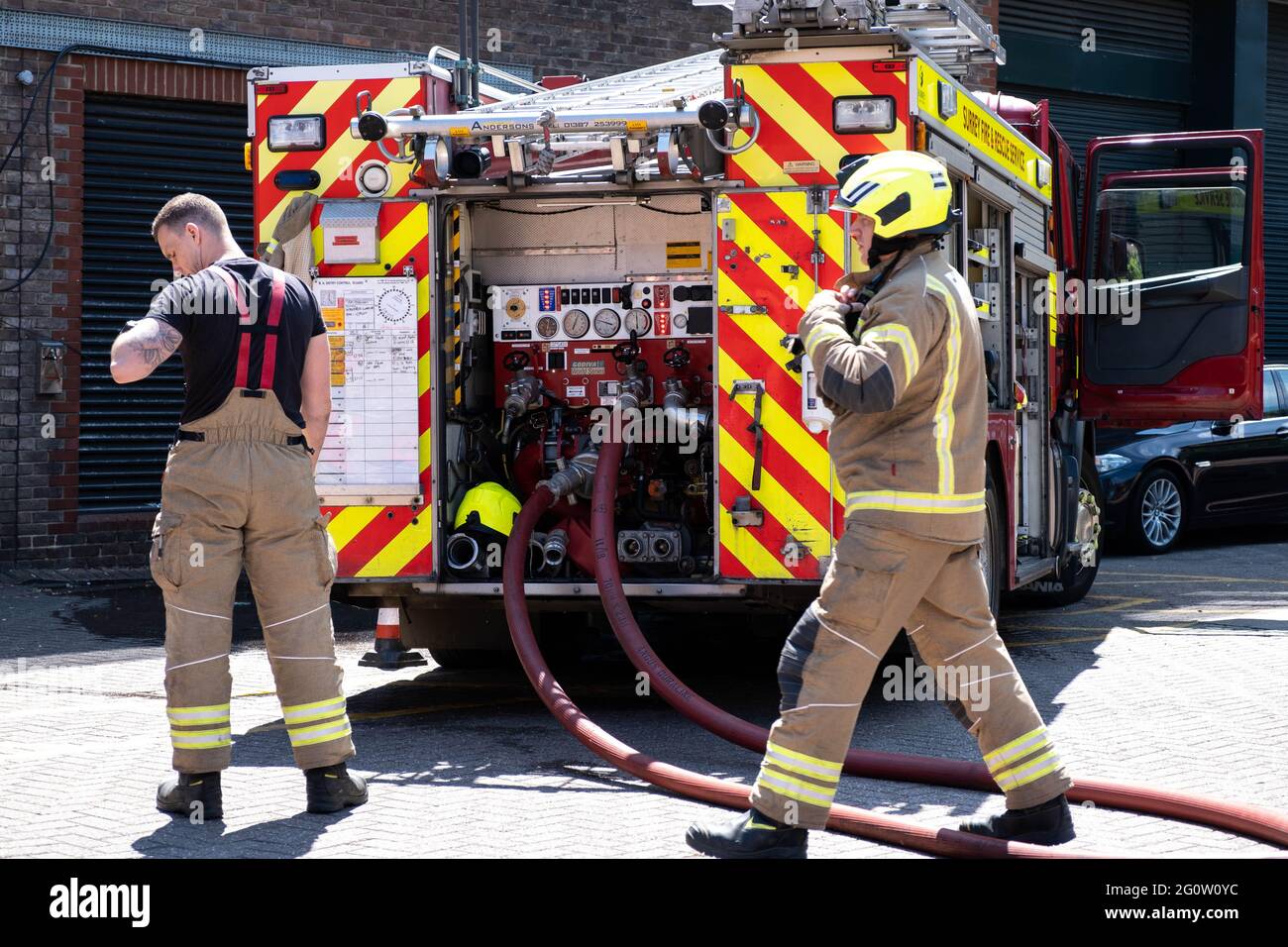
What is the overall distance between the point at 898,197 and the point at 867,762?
6.56 ft

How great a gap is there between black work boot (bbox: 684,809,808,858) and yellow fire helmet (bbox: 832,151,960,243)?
163cm

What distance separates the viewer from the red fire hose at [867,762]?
4898 mm

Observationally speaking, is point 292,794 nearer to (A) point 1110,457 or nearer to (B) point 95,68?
(B) point 95,68

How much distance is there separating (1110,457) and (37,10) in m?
9.01

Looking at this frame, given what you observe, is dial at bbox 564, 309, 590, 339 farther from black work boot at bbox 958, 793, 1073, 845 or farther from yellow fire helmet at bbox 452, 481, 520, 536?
black work boot at bbox 958, 793, 1073, 845

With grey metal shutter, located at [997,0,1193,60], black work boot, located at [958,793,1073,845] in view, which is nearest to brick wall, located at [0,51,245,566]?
black work boot, located at [958,793,1073,845]

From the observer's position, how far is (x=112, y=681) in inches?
323

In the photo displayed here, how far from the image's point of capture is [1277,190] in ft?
68.6

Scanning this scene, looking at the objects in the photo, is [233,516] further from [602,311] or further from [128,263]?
[128,263]

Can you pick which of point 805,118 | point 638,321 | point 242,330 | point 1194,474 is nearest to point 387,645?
point 638,321

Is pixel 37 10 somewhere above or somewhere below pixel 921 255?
above

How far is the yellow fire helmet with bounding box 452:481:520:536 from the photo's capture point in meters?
7.14

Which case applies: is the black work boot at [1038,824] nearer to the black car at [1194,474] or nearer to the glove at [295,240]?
the glove at [295,240]
